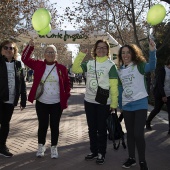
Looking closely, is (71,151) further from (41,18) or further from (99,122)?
(41,18)

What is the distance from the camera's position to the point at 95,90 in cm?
464

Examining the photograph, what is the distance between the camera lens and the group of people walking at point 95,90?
4.29 m

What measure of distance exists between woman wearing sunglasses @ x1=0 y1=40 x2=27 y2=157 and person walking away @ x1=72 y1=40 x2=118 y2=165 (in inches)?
46.2

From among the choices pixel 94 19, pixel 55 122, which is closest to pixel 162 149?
pixel 55 122

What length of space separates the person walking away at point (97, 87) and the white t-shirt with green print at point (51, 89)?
482mm

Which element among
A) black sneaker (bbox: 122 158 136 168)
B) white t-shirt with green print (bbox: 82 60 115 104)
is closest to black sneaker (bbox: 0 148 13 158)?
white t-shirt with green print (bbox: 82 60 115 104)

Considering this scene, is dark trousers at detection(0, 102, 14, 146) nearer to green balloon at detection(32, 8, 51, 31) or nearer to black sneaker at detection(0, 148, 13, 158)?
black sneaker at detection(0, 148, 13, 158)

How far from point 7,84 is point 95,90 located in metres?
1.57

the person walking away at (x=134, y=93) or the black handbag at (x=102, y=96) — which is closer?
the person walking away at (x=134, y=93)

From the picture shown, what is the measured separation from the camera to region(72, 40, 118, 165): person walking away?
458 centimetres

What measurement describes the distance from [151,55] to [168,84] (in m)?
2.89

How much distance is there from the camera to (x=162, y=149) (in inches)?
223

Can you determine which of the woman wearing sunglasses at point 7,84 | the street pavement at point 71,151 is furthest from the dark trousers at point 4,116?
the street pavement at point 71,151

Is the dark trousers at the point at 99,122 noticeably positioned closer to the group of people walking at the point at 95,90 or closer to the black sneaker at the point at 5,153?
the group of people walking at the point at 95,90
